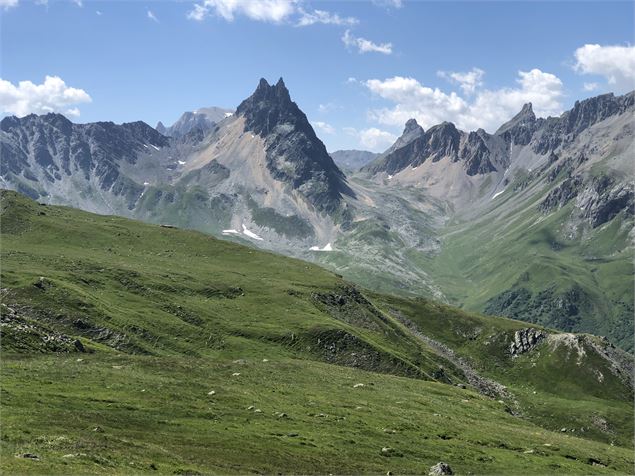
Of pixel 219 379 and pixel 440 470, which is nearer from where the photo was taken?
pixel 440 470

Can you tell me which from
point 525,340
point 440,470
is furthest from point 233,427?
point 525,340

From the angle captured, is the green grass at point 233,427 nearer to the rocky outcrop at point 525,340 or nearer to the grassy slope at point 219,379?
the grassy slope at point 219,379

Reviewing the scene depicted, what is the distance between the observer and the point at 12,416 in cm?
4641

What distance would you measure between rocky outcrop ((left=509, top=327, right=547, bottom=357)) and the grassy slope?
6130 millimetres

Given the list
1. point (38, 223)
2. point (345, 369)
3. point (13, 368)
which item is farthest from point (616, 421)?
point (38, 223)

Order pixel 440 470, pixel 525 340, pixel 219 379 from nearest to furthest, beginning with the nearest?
pixel 440 470 → pixel 219 379 → pixel 525 340

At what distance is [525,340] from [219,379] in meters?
140

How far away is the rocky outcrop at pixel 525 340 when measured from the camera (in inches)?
7323

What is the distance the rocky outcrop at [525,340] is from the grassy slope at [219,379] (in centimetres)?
613

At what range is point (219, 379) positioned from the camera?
7356cm

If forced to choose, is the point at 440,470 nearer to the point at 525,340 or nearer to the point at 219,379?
the point at 219,379

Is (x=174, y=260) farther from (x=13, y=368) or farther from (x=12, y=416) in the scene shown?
(x=12, y=416)

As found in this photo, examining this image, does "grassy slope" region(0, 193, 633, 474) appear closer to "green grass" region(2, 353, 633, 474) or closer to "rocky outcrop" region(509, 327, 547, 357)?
"green grass" region(2, 353, 633, 474)

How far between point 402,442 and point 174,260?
120051 mm
